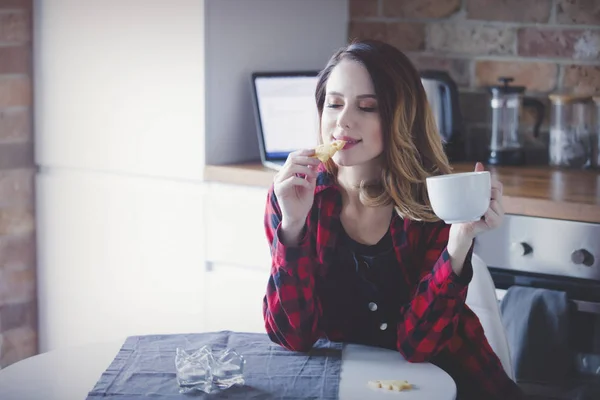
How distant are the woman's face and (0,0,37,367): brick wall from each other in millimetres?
1404

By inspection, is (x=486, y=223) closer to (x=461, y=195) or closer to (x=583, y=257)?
(x=461, y=195)

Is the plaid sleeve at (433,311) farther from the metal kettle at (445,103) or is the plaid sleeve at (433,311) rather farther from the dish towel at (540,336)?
the metal kettle at (445,103)

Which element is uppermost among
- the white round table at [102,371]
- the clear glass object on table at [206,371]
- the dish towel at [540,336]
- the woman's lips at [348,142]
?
the woman's lips at [348,142]

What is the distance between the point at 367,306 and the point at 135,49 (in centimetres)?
123

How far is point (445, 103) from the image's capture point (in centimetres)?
260

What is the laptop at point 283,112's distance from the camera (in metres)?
2.59

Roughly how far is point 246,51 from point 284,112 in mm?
183

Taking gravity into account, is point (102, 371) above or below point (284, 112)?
below

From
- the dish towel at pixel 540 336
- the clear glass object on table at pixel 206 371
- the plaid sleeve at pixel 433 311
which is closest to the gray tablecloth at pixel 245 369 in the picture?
the clear glass object on table at pixel 206 371

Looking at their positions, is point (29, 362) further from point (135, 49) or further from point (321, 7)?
point (321, 7)

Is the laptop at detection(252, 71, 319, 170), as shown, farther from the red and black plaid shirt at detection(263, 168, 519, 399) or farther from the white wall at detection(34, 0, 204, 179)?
the red and black plaid shirt at detection(263, 168, 519, 399)

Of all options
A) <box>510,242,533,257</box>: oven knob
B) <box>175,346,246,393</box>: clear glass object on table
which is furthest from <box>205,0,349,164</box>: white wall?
<box>175,346,246,393</box>: clear glass object on table

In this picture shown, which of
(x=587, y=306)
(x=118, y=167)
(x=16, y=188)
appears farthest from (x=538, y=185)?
(x=16, y=188)

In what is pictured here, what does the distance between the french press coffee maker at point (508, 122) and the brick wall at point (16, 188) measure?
4.14ft
